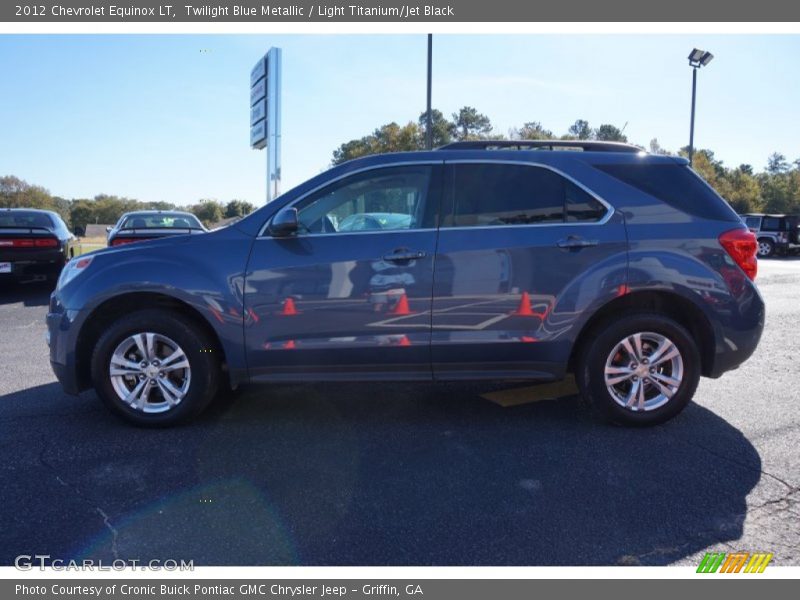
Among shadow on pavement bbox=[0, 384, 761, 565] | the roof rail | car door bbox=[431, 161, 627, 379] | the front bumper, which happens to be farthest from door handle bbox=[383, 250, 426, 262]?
the front bumper

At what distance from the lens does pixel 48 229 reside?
1063 cm

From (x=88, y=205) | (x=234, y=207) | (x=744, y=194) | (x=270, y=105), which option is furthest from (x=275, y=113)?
(x=88, y=205)

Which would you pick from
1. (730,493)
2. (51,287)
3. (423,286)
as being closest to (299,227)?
(423,286)

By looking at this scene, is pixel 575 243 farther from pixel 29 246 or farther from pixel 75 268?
pixel 29 246

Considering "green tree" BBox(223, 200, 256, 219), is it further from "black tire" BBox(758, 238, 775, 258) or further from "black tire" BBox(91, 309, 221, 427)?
"black tire" BBox(91, 309, 221, 427)

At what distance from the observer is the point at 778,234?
81.6ft

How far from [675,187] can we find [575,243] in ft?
2.77

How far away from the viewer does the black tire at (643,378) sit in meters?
4.01

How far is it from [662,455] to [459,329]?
1460 mm

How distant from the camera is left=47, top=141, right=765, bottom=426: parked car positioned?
392 cm

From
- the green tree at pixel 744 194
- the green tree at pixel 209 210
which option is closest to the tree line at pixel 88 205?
the green tree at pixel 209 210

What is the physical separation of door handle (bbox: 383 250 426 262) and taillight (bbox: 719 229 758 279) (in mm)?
2027

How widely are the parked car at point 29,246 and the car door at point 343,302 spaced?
327 inches

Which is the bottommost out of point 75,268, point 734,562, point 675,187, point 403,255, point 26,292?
point 734,562
